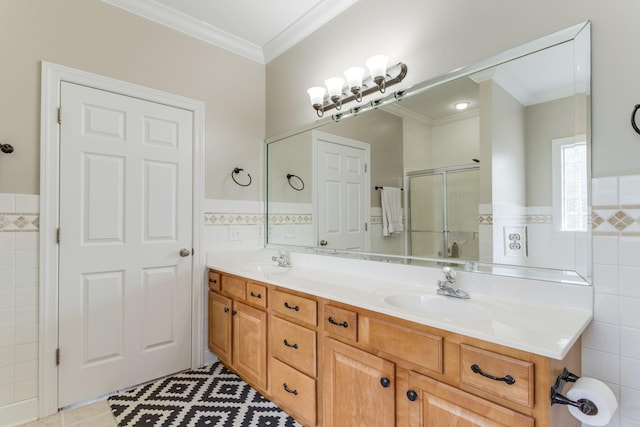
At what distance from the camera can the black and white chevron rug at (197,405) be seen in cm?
182

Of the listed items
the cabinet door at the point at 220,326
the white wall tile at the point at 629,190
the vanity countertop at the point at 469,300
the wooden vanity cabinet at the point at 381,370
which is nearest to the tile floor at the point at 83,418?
the cabinet door at the point at 220,326

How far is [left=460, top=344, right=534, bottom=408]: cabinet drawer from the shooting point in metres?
0.94

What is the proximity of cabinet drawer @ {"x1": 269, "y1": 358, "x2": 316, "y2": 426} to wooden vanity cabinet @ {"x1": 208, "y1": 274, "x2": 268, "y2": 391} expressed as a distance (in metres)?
0.12

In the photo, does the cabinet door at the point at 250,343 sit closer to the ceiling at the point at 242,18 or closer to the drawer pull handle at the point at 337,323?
the drawer pull handle at the point at 337,323

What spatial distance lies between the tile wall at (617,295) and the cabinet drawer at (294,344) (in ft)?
3.70

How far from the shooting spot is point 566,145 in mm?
1281

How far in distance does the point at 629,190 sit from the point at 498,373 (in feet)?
2.66

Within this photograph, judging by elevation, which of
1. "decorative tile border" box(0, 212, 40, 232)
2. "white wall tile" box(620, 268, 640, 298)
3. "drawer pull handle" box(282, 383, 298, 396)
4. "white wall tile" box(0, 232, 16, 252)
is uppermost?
"decorative tile border" box(0, 212, 40, 232)

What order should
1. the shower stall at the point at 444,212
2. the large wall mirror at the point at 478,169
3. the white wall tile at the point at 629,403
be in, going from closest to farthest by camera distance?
1. the white wall tile at the point at 629,403
2. the large wall mirror at the point at 478,169
3. the shower stall at the point at 444,212

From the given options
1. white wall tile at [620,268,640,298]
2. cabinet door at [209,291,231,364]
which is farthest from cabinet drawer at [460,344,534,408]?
cabinet door at [209,291,231,364]

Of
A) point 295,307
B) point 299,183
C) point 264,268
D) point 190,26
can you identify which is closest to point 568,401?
point 295,307

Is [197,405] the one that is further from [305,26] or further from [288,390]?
[305,26]

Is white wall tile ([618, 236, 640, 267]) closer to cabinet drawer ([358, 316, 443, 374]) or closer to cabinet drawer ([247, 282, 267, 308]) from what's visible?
cabinet drawer ([358, 316, 443, 374])

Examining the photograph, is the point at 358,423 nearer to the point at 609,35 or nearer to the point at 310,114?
the point at 609,35
